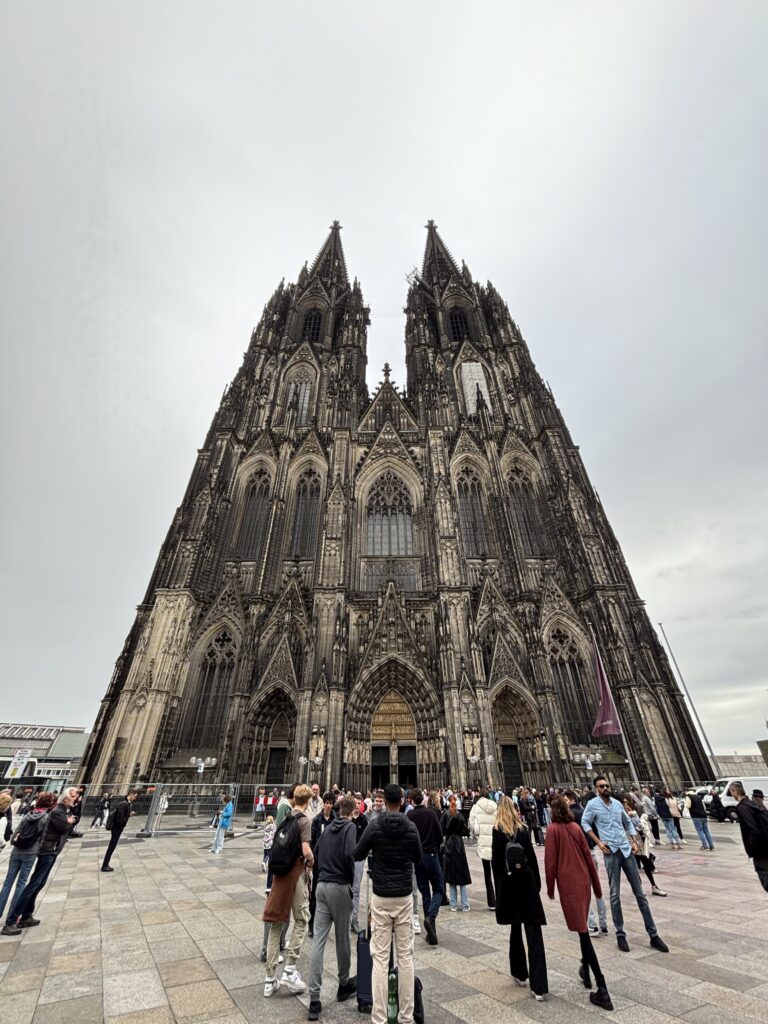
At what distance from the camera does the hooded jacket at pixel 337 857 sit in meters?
3.69

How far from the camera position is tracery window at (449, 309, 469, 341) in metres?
41.6

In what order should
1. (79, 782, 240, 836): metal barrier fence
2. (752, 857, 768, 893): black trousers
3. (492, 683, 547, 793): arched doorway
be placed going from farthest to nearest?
(492, 683, 547, 793): arched doorway
(79, 782, 240, 836): metal barrier fence
(752, 857, 768, 893): black trousers

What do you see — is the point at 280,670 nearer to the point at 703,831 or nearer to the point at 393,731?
the point at 393,731

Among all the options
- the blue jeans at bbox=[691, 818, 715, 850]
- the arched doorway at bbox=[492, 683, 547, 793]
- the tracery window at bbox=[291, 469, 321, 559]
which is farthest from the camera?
the tracery window at bbox=[291, 469, 321, 559]

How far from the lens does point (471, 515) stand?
28.5m

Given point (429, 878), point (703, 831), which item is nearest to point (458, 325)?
point (703, 831)

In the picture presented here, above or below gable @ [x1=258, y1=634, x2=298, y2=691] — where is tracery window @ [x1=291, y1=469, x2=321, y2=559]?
above

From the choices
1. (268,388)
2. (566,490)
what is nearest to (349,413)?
(268,388)

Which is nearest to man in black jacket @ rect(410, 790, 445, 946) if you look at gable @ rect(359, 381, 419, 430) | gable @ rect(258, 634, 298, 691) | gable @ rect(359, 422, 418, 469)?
gable @ rect(258, 634, 298, 691)

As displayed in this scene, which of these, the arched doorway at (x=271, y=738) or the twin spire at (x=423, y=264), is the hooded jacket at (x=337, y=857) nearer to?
the arched doorway at (x=271, y=738)

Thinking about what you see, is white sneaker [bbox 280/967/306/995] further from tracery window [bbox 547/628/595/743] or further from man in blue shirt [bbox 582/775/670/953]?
tracery window [bbox 547/628/595/743]

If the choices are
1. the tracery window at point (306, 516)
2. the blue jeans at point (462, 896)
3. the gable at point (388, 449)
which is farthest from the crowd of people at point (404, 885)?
the gable at point (388, 449)

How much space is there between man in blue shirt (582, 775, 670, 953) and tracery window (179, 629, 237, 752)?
2003 centimetres

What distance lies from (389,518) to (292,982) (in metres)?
25.4
